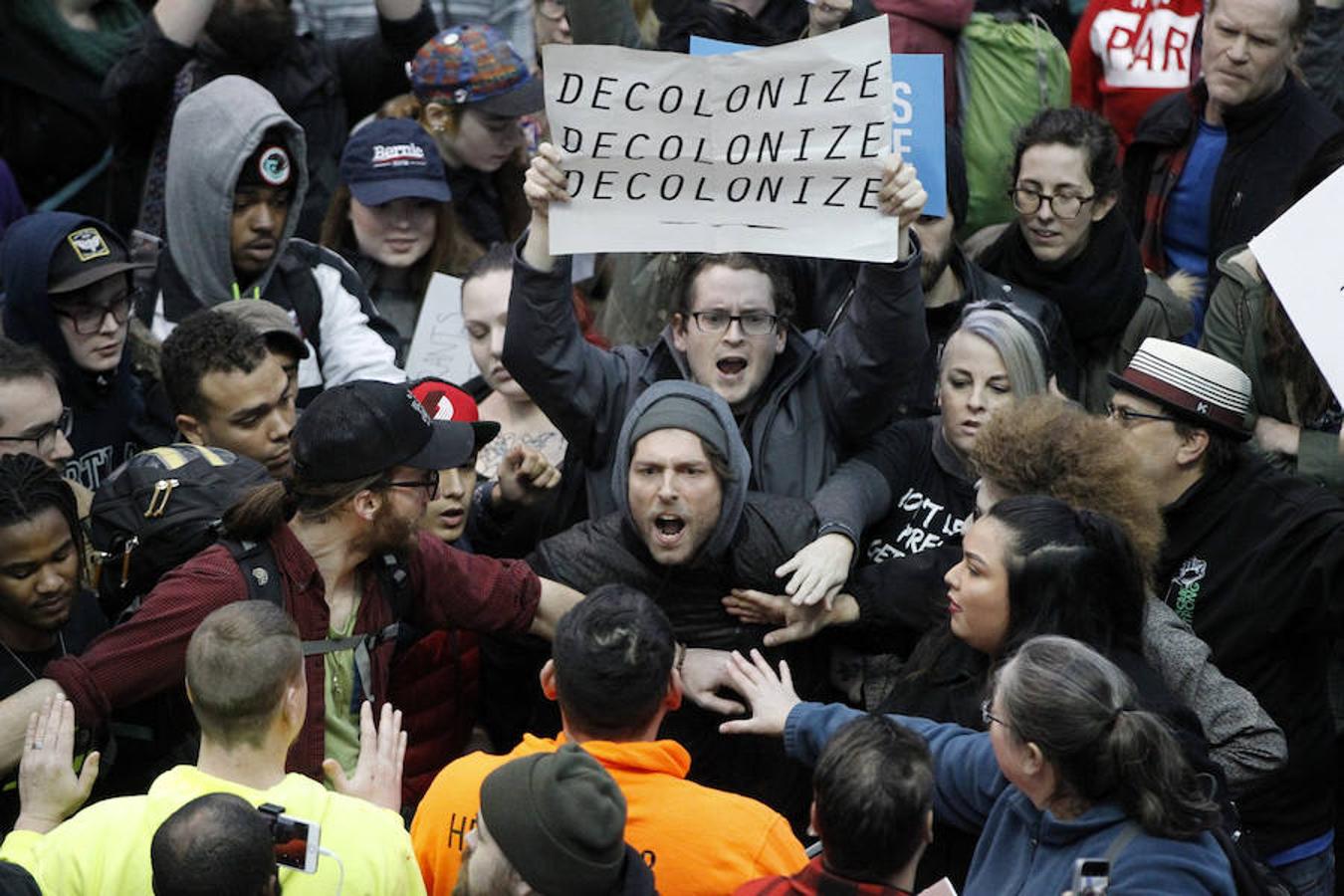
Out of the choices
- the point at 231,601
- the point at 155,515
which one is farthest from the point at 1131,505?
the point at 155,515

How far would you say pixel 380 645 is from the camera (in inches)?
179

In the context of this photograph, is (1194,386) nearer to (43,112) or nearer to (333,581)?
(333,581)

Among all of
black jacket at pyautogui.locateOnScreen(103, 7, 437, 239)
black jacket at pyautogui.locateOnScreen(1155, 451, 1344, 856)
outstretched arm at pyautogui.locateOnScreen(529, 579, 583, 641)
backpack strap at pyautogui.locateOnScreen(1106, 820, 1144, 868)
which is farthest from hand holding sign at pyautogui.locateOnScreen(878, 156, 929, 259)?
black jacket at pyautogui.locateOnScreen(103, 7, 437, 239)

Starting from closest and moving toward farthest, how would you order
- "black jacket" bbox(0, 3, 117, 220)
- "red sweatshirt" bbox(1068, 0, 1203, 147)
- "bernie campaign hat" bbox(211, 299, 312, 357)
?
1. "bernie campaign hat" bbox(211, 299, 312, 357)
2. "black jacket" bbox(0, 3, 117, 220)
3. "red sweatshirt" bbox(1068, 0, 1203, 147)

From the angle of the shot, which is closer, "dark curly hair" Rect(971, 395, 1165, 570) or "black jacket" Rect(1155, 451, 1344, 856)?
"dark curly hair" Rect(971, 395, 1165, 570)

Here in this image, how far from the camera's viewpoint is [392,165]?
7.00m

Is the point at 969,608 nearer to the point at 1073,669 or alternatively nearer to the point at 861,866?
the point at 1073,669

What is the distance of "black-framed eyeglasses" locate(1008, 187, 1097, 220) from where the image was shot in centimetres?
640

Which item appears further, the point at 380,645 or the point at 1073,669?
the point at 380,645

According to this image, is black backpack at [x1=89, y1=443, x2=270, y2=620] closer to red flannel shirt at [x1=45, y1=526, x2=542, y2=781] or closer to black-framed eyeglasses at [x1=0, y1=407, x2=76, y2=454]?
red flannel shirt at [x1=45, y1=526, x2=542, y2=781]

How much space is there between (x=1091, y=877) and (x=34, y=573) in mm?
2511

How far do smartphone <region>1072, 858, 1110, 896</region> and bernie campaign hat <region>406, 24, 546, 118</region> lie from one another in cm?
454

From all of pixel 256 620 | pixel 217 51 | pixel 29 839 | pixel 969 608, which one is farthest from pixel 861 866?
pixel 217 51

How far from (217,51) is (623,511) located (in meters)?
3.30
